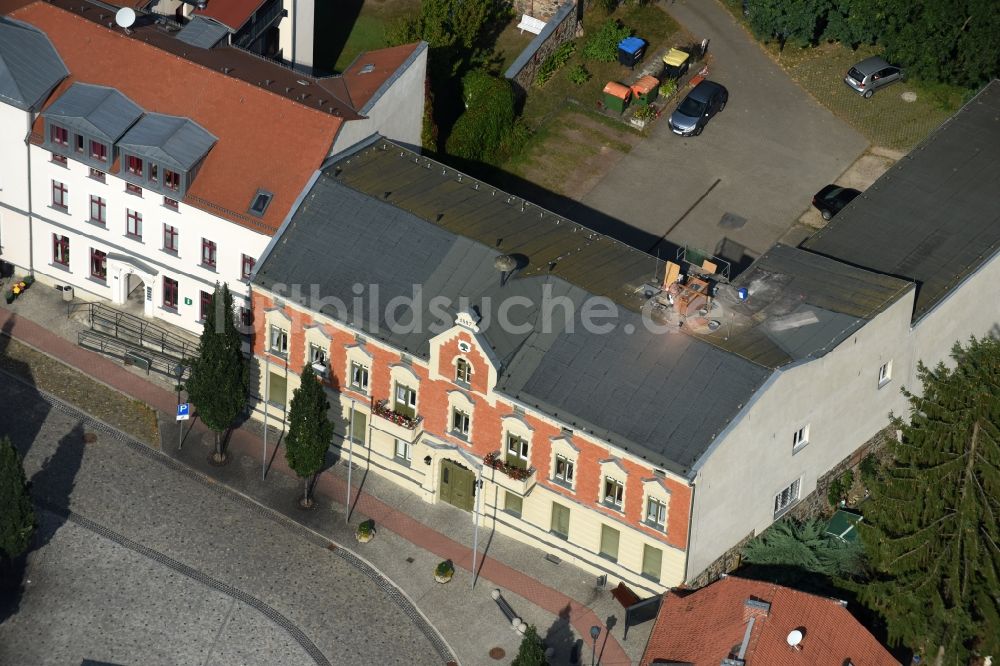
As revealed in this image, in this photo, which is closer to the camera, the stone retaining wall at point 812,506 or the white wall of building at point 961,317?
the stone retaining wall at point 812,506

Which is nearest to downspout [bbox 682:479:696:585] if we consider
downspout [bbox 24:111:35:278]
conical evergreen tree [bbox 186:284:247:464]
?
conical evergreen tree [bbox 186:284:247:464]

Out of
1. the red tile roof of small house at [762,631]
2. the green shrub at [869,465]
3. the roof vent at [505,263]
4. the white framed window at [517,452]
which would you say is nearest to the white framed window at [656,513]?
the red tile roof of small house at [762,631]

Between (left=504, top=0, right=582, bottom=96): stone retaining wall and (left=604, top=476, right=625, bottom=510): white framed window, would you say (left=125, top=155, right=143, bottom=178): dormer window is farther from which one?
(left=604, top=476, right=625, bottom=510): white framed window

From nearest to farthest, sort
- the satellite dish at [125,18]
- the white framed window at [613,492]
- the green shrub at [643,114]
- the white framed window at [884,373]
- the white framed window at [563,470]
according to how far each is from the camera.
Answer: the white framed window at [613,492]
the white framed window at [563,470]
the white framed window at [884,373]
the satellite dish at [125,18]
the green shrub at [643,114]

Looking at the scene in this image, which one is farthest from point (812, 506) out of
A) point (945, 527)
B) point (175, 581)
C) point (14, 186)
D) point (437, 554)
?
point (14, 186)

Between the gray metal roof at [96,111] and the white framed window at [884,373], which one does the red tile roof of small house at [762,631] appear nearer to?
the white framed window at [884,373]

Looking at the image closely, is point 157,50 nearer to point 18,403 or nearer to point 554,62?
point 18,403
